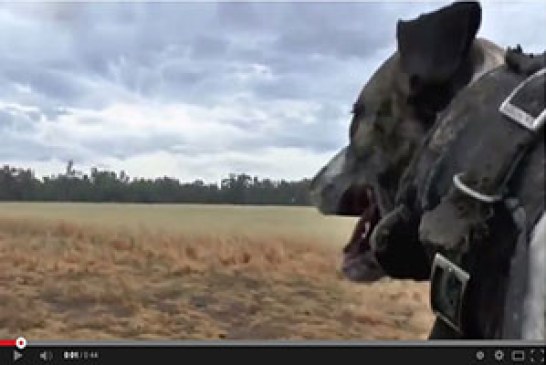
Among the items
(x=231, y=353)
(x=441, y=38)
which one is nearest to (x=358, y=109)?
(x=441, y=38)

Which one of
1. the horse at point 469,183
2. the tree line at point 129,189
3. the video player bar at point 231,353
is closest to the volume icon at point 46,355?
the video player bar at point 231,353

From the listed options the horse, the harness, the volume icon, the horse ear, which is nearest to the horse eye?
the horse

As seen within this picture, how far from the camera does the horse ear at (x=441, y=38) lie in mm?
861

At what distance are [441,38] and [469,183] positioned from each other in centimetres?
26

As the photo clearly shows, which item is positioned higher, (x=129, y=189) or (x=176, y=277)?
(x=129, y=189)

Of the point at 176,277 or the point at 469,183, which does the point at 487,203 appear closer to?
the point at 469,183

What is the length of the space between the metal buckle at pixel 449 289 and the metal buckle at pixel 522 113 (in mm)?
129

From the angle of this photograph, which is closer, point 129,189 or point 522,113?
point 522,113

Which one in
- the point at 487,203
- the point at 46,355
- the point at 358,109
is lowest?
the point at 46,355

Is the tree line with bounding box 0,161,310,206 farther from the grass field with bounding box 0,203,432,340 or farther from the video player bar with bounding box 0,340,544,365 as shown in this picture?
the video player bar with bounding box 0,340,544,365

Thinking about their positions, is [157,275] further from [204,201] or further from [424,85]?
[424,85]

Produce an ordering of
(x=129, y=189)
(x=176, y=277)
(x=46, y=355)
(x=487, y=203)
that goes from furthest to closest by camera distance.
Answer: (x=176, y=277), (x=129, y=189), (x=46, y=355), (x=487, y=203)

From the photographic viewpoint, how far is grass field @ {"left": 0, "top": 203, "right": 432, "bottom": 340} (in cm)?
93

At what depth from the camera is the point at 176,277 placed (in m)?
1.04
